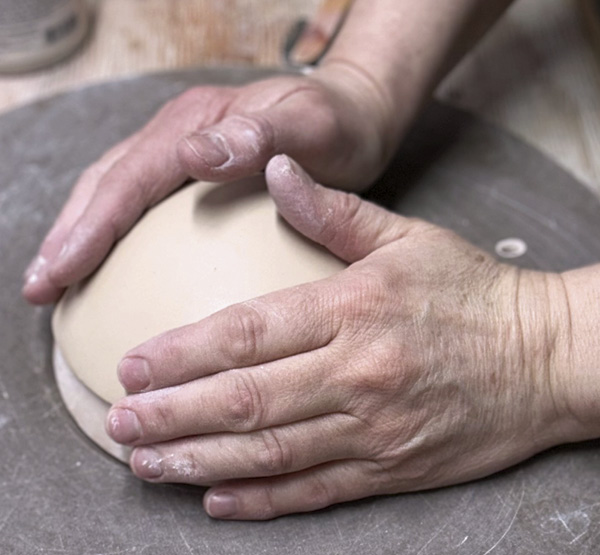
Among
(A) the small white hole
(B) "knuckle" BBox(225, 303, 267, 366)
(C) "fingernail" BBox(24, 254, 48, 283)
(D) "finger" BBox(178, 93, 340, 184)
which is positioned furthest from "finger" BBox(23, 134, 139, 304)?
(A) the small white hole

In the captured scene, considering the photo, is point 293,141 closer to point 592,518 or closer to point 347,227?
point 347,227

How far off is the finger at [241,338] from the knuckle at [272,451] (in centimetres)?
8

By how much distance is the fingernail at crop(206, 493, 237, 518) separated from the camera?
83 centimetres

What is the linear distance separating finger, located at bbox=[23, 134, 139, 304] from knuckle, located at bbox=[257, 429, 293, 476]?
36cm

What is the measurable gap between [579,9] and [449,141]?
65cm

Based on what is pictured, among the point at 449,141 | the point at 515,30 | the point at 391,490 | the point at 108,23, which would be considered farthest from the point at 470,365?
the point at 108,23

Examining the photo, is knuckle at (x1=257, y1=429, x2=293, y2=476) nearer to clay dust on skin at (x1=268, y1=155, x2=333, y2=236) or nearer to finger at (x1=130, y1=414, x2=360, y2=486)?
finger at (x1=130, y1=414, x2=360, y2=486)

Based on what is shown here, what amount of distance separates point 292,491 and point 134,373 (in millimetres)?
210

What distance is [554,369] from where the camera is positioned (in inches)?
33.8

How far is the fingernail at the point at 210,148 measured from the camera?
870 mm

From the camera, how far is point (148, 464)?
0.82 meters

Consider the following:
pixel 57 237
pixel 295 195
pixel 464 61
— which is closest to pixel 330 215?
pixel 295 195

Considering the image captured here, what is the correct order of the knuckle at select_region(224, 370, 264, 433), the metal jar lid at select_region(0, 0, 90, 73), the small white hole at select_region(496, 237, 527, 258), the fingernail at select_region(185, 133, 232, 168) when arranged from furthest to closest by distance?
the metal jar lid at select_region(0, 0, 90, 73) < the small white hole at select_region(496, 237, 527, 258) < the fingernail at select_region(185, 133, 232, 168) < the knuckle at select_region(224, 370, 264, 433)

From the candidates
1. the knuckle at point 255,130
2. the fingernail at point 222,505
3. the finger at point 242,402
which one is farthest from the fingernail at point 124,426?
the knuckle at point 255,130
